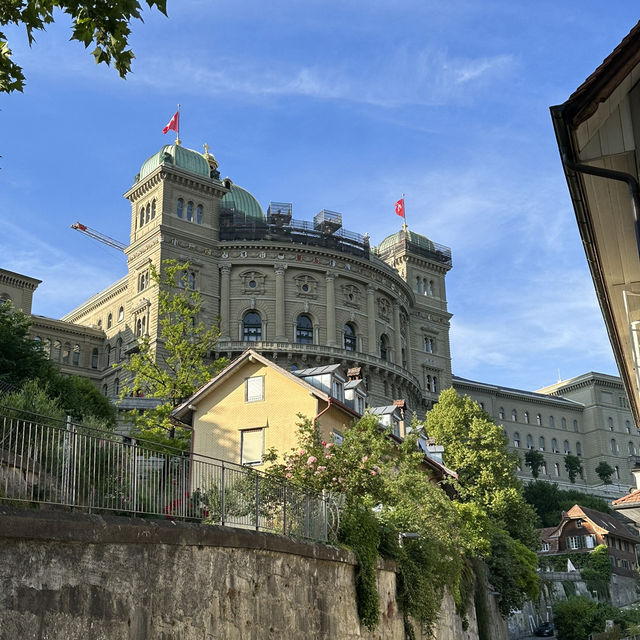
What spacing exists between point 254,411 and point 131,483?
16.4 m

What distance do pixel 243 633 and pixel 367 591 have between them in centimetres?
498

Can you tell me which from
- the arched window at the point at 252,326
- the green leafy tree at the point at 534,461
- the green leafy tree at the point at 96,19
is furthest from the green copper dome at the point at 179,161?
the green leafy tree at the point at 96,19

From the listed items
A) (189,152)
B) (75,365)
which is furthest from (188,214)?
(75,365)

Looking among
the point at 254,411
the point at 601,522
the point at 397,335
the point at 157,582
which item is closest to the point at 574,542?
the point at 601,522

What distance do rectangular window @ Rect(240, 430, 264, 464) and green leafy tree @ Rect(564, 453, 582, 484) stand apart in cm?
9871

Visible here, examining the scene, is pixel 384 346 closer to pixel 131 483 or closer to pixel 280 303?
pixel 280 303

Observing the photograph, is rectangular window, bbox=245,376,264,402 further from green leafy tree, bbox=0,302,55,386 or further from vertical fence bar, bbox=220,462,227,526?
vertical fence bar, bbox=220,462,227,526

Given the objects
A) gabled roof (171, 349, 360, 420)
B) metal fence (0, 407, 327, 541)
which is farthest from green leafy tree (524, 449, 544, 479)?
metal fence (0, 407, 327, 541)

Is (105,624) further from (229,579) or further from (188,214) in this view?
(188,214)

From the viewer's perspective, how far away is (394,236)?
352ft

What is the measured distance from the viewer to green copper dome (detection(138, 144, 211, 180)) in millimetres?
82375

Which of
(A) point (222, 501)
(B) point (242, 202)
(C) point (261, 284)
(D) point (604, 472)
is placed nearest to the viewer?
(A) point (222, 501)

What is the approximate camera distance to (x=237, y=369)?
99.9 ft

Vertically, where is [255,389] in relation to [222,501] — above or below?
above
